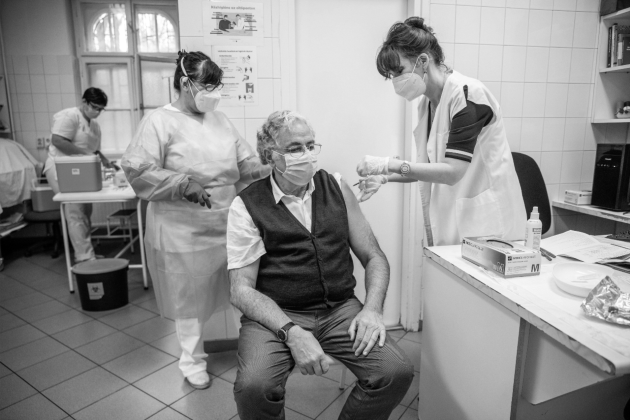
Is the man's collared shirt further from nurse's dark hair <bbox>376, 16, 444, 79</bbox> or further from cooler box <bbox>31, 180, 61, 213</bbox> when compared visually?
A: cooler box <bbox>31, 180, 61, 213</bbox>

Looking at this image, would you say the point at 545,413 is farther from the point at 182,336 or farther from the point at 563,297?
the point at 182,336

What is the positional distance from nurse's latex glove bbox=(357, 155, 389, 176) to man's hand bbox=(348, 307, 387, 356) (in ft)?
1.67

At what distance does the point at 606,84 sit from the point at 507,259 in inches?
80.5

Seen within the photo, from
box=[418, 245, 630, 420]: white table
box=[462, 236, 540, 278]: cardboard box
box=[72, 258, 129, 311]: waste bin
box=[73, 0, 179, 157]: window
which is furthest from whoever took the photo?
box=[73, 0, 179, 157]: window

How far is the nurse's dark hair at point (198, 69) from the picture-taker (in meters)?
1.86

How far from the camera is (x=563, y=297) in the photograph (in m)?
1.12

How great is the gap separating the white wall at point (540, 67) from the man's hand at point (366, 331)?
1614mm

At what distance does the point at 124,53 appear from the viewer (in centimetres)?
461

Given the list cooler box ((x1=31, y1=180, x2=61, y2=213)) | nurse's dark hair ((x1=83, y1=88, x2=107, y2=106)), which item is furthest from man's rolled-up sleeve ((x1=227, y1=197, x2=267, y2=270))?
cooler box ((x1=31, y1=180, x2=61, y2=213))

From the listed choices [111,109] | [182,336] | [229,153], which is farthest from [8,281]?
[229,153]

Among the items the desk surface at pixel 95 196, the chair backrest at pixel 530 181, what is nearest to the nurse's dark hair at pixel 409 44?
the chair backrest at pixel 530 181

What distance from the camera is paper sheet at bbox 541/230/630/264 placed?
1430mm

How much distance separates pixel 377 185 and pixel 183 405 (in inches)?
51.7

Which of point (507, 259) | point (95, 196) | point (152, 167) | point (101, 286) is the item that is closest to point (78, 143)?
point (95, 196)
